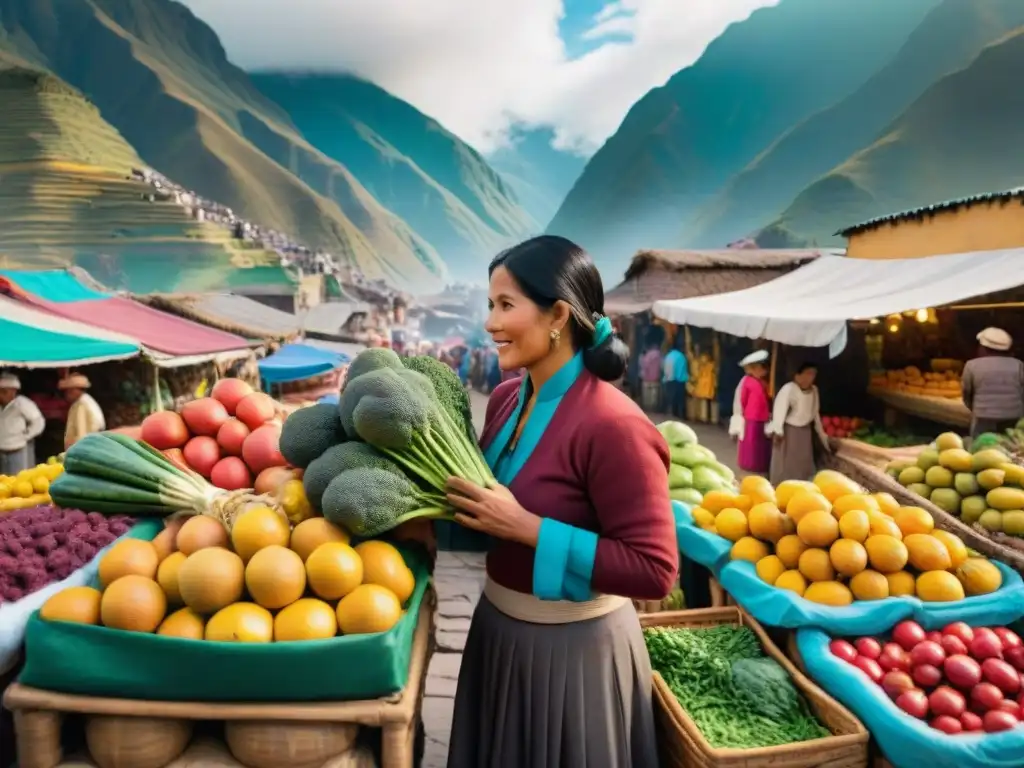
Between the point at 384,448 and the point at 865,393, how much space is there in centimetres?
1043

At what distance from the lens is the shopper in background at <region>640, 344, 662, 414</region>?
42.9 feet

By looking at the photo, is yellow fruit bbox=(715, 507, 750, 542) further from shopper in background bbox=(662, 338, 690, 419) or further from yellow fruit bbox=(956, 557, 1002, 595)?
shopper in background bbox=(662, 338, 690, 419)

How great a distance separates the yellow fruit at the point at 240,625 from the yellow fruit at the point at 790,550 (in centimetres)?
209

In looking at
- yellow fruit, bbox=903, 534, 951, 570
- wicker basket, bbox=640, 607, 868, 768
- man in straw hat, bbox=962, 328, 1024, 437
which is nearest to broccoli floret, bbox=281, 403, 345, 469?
wicker basket, bbox=640, 607, 868, 768

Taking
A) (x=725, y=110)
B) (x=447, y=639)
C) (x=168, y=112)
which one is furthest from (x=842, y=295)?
(x=725, y=110)

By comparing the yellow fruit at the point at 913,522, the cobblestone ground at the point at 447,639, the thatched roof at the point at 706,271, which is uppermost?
the thatched roof at the point at 706,271

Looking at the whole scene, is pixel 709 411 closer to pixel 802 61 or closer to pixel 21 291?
pixel 21 291

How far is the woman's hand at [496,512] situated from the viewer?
1358 millimetres

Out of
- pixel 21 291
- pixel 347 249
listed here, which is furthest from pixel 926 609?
pixel 347 249

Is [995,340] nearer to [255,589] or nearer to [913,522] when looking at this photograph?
[913,522]

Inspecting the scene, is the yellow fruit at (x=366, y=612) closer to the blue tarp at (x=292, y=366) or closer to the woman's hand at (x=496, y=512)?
the woman's hand at (x=496, y=512)

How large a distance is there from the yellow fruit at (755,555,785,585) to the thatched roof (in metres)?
11.8

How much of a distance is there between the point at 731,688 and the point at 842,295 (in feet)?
23.6

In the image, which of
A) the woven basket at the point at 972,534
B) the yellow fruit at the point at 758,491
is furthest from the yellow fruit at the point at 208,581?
the woven basket at the point at 972,534
